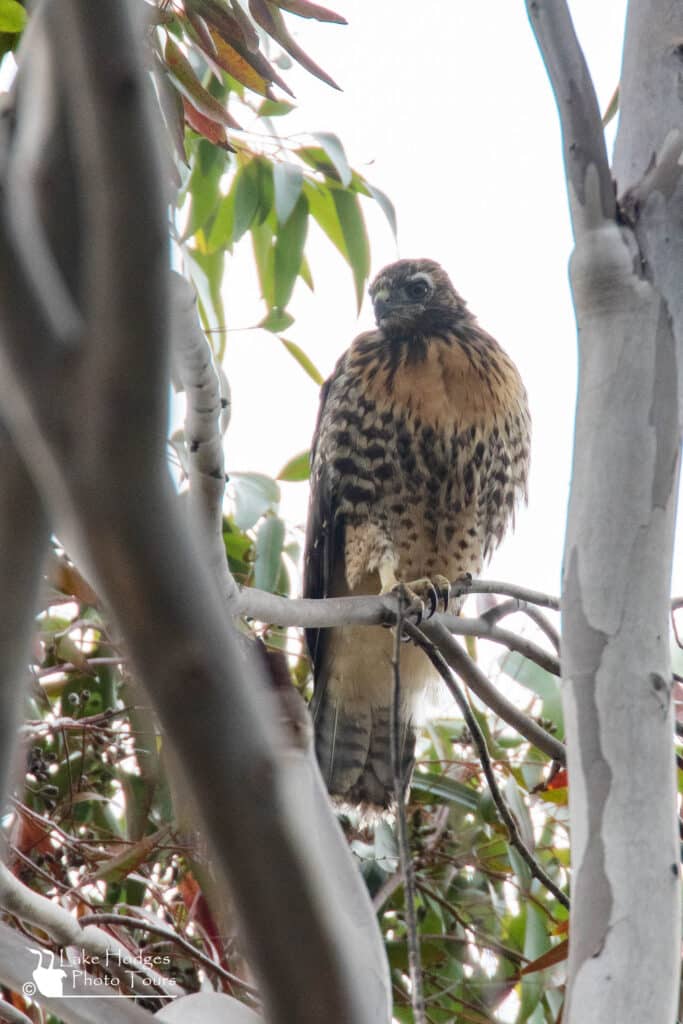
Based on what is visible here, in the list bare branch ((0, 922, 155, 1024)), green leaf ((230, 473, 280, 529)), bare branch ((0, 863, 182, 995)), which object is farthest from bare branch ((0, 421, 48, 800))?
green leaf ((230, 473, 280, 529))

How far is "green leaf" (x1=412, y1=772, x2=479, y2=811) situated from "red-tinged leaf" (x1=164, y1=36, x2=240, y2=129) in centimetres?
150


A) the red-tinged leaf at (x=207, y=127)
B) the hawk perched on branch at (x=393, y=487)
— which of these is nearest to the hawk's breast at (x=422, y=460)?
the hawk perched on branch at (x=393, y=487)

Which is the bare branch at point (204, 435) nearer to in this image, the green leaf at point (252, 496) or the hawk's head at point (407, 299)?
the green leaf at point (252, 496)

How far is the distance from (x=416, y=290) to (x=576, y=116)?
1.86 metres

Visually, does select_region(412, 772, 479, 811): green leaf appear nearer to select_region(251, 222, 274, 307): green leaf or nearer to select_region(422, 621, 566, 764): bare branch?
select_region(422, 621, 566, 764): bare branch

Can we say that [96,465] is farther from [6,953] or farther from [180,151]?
[180,151]

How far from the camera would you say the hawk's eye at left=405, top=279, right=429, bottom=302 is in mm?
3141

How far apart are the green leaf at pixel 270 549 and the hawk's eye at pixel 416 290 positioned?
0.91 m

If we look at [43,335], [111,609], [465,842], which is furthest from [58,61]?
[465,842]

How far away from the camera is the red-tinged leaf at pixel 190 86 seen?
1760 mm

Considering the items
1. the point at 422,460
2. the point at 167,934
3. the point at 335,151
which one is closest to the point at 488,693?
the point at 167,934

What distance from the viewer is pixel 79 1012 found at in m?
0.89

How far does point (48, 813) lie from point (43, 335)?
2.09 m

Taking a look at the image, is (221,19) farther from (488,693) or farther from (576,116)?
(488,693)
